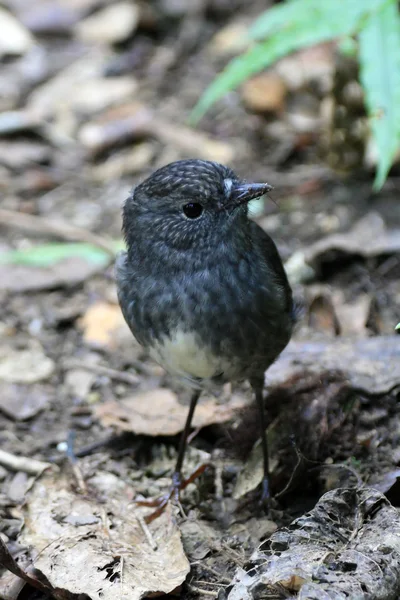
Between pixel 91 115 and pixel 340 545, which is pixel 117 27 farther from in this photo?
pixel 340 545

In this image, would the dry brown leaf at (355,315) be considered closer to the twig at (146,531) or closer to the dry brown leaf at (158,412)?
the dry brown leaf at (158,412)

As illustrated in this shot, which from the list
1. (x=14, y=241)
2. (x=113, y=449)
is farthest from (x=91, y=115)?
(x=113, y=449)

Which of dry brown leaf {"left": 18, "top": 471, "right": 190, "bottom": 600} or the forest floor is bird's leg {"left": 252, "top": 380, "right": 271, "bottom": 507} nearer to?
the forest floor

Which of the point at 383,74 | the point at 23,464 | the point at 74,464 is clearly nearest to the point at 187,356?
the point at 74,464

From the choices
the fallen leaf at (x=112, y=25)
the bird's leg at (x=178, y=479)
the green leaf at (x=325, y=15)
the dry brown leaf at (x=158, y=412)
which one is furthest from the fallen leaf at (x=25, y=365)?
the fallen leaf at (x=112, y=25)

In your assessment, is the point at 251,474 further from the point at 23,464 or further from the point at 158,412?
the point at 23,464
